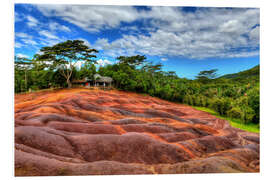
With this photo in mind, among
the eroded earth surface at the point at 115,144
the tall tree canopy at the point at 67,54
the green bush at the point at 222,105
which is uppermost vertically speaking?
the tall tree canopy at the point at 67,54

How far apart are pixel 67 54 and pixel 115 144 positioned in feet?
16.3

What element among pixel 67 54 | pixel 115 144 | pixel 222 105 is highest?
pixel 67 54

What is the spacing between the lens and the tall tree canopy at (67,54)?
490 centimetres

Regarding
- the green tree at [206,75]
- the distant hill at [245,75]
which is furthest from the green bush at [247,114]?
the green tree at [206,75]

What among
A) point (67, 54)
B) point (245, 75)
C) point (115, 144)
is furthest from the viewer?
point (67, 54)

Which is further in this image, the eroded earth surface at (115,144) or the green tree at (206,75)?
the green tree at (206,75)

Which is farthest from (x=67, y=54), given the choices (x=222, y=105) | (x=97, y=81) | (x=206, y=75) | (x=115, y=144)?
(x=222, y=105)

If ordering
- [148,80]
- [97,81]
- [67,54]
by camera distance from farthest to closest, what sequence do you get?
1. [148,80]
2. [97,81]
3. [67,54]

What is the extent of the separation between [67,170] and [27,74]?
18.0ft

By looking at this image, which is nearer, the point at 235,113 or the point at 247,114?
the point at 247,114

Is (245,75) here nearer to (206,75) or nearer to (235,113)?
(206,75)

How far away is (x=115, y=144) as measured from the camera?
3.14 metres

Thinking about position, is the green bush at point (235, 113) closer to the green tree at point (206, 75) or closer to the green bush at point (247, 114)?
the green bush at point (247, 114)

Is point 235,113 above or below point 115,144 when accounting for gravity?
above
